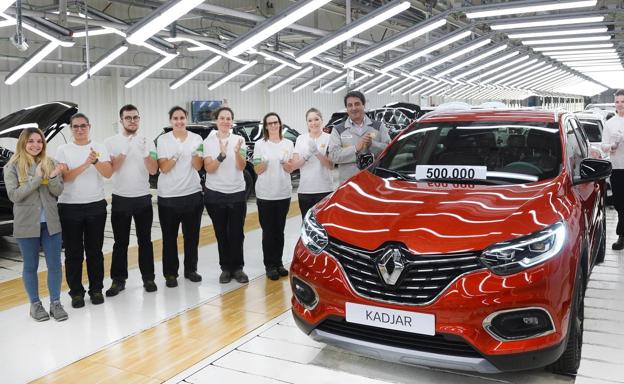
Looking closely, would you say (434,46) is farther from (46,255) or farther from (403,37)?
(46,255)

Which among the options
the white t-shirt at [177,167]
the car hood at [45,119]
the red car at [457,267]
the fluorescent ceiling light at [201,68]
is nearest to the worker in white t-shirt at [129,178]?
the white t-shirt at [177,167]

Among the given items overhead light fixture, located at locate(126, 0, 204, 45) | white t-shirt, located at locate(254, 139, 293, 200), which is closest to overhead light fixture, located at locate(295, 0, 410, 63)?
overhead light fixture, located at locate(126, 0, 204, 45)

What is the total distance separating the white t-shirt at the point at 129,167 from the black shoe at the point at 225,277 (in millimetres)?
1067

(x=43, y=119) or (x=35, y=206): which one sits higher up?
(x=43, y=119)

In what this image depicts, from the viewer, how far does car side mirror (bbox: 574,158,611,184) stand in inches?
140

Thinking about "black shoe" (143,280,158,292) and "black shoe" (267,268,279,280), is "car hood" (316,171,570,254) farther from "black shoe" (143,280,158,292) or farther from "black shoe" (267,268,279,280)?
"black shoe" (143,280,158,292)

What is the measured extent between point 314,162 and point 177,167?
118 centimetres

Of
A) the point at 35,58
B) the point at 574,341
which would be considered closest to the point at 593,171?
the point at 574,341

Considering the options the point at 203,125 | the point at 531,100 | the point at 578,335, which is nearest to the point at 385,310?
the point at 578,335

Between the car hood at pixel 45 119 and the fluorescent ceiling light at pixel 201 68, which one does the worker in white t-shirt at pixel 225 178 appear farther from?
the fluorescent ceiling light at pixel 201 68

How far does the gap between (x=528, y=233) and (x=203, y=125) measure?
8.43m

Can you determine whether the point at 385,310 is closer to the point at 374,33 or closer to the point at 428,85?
the point at 374,33

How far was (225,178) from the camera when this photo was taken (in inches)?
198

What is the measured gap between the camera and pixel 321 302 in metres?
3.02
